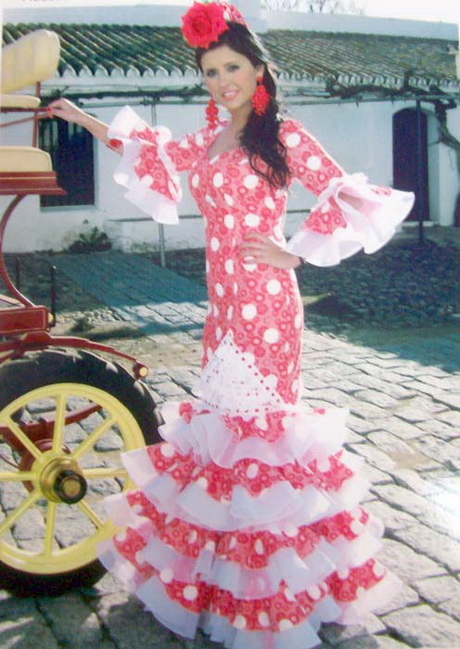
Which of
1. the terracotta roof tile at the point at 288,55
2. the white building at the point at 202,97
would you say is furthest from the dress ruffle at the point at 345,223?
the terracotta roof tile at the point at 288,55

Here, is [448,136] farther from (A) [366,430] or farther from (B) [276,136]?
(B) [276,136]

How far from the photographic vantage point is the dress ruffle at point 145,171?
307 cm

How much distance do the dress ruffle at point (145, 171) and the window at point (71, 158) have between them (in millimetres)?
12146

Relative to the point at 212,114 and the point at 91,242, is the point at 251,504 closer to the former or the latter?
the point at 212,114

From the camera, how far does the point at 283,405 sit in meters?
2.84

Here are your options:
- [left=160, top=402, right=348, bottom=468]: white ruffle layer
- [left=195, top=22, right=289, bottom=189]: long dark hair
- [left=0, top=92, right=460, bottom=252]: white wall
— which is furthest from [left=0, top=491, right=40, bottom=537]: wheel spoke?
[left=0, top=92, right=460, bottom=252]: white wall

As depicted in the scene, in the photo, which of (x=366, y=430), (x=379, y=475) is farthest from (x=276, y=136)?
(x=366, y=430)

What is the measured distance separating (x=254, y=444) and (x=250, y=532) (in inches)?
10.9

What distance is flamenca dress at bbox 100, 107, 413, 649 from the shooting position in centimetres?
266

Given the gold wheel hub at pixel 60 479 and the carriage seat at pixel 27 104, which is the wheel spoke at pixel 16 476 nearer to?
the gold wheel hub at pixel 60 479

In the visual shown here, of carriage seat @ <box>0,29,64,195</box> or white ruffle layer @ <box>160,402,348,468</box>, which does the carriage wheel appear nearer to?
white ruffle layer @ <box>160,402,348,468</box>

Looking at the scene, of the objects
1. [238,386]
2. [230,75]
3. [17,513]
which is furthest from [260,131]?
[17,513]

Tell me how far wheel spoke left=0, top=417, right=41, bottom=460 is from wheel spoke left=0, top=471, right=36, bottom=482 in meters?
0.06

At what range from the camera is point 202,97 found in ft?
47.7
